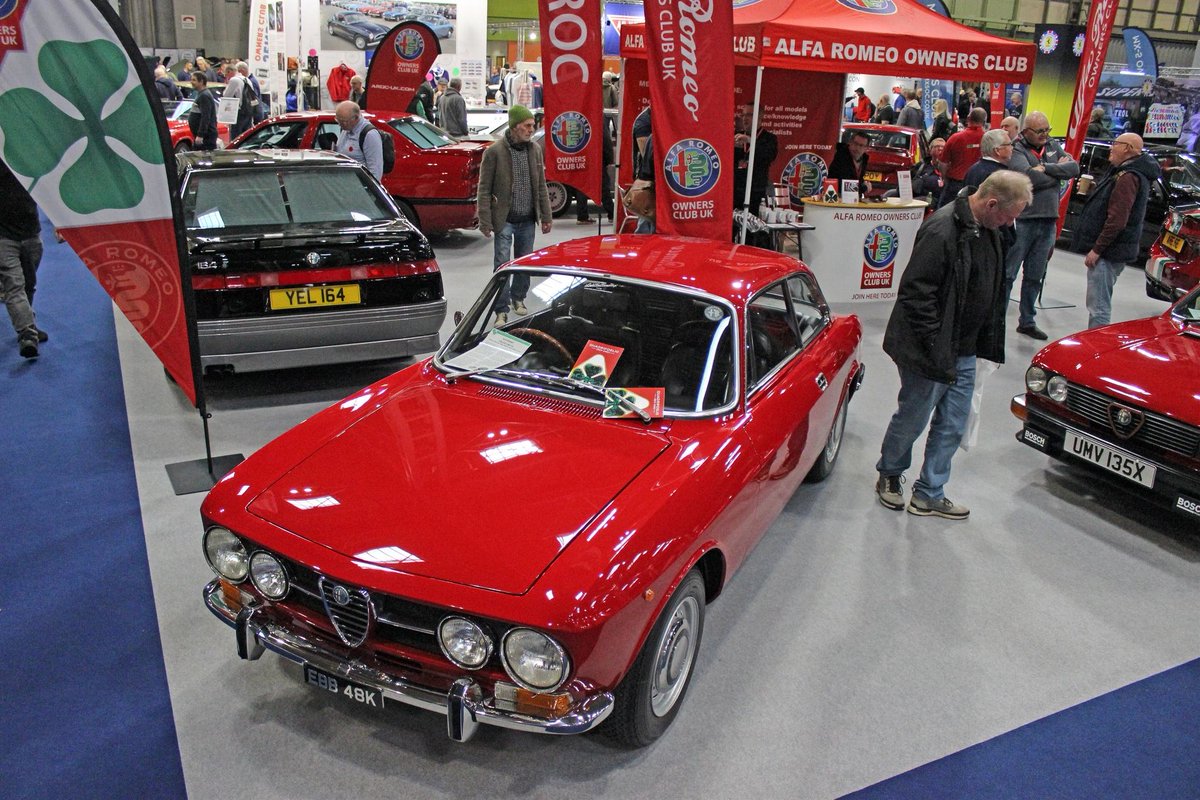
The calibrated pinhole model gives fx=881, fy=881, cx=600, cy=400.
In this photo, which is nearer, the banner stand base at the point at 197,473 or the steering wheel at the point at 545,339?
the steering wheel at the point at 545,339

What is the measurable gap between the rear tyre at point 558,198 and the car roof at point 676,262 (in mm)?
7970

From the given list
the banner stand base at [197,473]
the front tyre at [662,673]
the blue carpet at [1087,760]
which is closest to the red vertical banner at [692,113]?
the banner stand base at [197,473]

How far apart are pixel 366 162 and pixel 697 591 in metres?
6.50

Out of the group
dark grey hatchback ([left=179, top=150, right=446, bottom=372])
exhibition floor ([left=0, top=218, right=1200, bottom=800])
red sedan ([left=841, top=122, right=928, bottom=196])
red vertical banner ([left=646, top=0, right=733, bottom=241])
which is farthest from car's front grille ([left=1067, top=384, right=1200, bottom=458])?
red sedan ([left=841, top=122, right=928, bottom=196])

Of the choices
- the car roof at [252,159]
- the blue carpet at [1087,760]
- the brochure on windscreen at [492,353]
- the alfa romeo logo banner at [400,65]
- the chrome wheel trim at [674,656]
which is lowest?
the blue carpet at [1087,760]

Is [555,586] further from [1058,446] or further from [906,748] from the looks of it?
[1058,446]

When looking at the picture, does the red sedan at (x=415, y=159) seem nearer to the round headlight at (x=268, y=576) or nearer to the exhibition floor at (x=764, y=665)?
the exhibition floor at (x=764, y=665)

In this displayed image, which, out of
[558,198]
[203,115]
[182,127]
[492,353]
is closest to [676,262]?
[492,353]

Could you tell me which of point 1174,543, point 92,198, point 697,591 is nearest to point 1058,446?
point 1174,543

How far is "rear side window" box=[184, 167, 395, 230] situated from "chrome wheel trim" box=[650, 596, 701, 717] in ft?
12.7

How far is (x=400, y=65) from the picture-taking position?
12234 mm

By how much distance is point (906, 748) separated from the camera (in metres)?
2.96

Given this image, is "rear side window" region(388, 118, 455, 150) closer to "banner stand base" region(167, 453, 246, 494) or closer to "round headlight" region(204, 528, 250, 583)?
"banner stand base" region(167, 453, 246, 494)

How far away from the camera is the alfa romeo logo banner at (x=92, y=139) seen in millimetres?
3684
